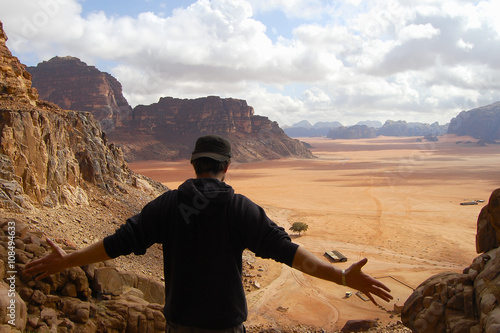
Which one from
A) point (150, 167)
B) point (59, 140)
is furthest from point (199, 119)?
point (59, 140)

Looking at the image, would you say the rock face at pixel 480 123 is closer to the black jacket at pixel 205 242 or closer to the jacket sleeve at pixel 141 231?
the black jacket at pixel 205 242

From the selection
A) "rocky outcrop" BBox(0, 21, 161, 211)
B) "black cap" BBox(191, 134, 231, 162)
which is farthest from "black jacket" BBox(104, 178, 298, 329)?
"rocky outcrop" BBox(0, 21, 161, 211)

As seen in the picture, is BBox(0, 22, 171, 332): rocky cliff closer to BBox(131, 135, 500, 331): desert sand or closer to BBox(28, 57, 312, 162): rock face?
BBox(131, 135, 500, 331): desert sand

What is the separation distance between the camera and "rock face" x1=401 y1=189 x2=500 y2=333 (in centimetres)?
497

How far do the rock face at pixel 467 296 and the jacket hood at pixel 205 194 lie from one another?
427 cm

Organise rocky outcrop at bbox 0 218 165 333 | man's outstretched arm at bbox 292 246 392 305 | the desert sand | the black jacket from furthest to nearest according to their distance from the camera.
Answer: the desert sand, rocky outcrop at bbox 0 218 165 333, the black jacket, man's outstretched arm at bbox 292 246 392 305

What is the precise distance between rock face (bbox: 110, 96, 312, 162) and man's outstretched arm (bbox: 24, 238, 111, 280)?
6759 cm

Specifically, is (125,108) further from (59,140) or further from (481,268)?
(481,268)

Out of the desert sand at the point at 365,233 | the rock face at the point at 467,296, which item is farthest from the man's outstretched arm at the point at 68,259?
the desert sand at the point at 365,233

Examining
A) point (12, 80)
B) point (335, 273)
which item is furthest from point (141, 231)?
point (12, 80)

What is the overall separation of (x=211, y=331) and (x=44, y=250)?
4.67m

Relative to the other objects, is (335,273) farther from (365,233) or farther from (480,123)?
(480,123)

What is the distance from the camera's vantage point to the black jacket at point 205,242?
2006mm

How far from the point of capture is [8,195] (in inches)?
380
